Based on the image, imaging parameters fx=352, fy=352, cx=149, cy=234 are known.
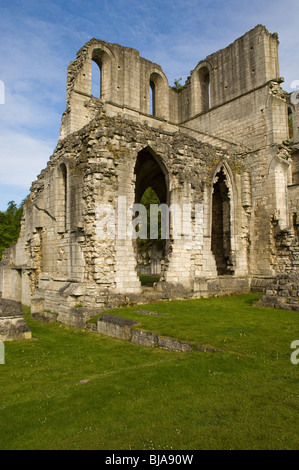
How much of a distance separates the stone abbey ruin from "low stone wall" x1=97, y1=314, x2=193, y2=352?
1179 mm

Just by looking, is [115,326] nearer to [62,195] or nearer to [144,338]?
[144,338]

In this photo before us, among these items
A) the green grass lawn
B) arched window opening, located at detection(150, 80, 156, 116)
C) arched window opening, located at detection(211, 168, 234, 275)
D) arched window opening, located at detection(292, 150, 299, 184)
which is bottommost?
the green grass lawn

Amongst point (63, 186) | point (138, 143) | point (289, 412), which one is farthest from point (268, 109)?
point (289, 412)

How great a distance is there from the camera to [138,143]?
11969 mm

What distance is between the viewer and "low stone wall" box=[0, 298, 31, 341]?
8175 mm

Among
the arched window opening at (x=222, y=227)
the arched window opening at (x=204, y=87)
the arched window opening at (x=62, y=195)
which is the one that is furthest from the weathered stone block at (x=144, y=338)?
the arched window opening at (x=204, y=87)

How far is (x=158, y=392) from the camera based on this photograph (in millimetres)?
4492

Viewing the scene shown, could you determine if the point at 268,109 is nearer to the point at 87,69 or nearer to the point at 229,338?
the point at 87,69

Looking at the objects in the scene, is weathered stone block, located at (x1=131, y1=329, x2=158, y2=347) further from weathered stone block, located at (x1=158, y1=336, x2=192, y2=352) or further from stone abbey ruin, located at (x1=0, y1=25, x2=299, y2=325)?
stone abbey ruin, located at (x1=0, y1=25, x2=299, y2=325)

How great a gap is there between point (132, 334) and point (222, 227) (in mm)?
11297

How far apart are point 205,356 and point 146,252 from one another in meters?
35.1

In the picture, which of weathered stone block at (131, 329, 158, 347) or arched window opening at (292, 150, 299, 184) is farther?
arched window opening at (292, 150, 299, 184)

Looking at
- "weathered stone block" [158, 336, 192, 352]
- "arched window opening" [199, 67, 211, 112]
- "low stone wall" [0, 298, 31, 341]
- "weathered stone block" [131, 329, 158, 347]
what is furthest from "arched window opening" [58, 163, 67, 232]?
"arched window opening" [199, 67, 211, 112]

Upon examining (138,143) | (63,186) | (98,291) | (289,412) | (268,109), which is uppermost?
(268,109)
